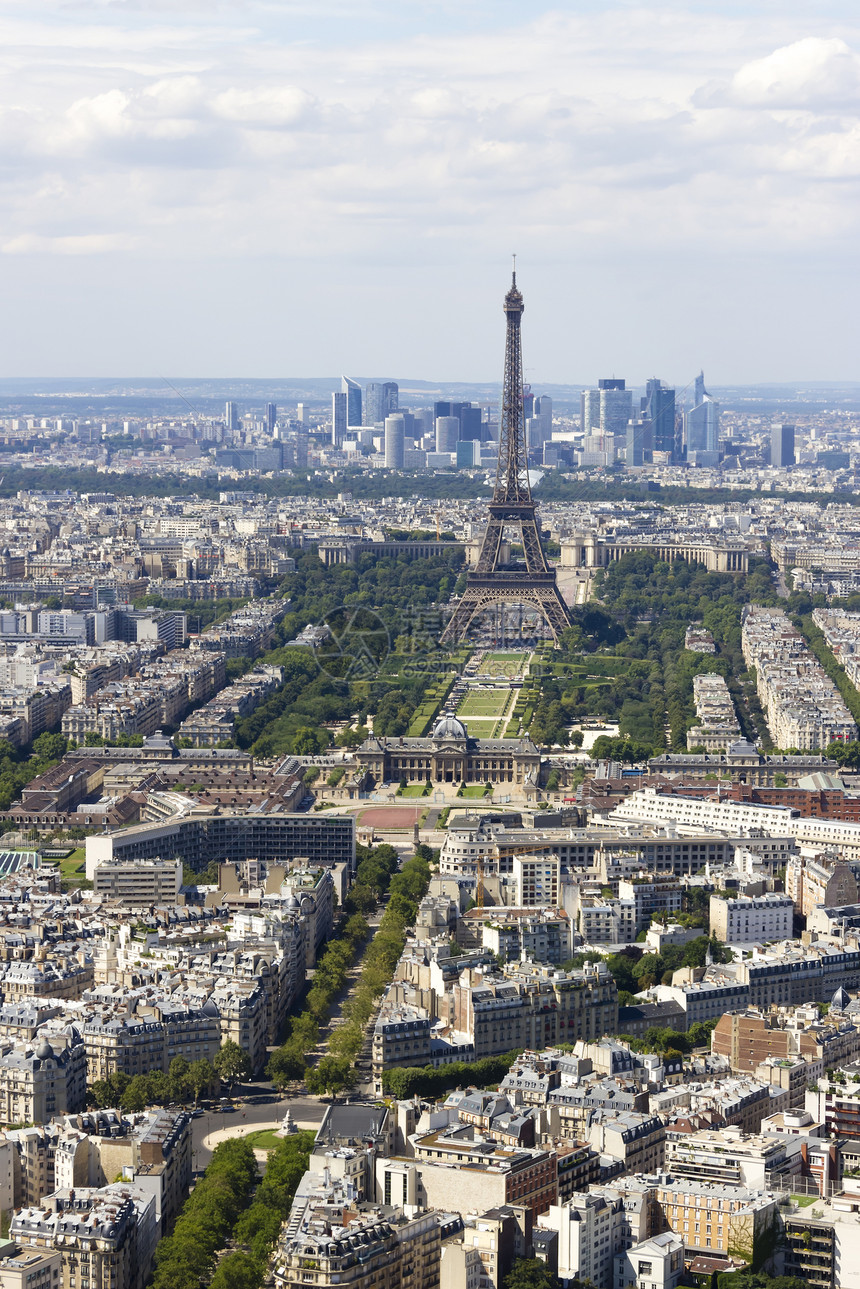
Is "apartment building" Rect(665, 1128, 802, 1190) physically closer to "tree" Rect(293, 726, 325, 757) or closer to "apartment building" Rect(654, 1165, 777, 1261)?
"apartment building" Rect(654, 1165, 777, 1261)

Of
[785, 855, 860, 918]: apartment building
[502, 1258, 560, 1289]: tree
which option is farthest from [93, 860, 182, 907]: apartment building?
[502, 1258, 560, 1289]: tree

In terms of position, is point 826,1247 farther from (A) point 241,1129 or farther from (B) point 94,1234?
(A) point 241,1129

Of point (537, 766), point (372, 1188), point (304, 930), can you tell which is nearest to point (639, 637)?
point (537, 766)

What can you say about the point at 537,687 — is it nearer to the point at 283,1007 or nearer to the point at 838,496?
the point at 283,1007

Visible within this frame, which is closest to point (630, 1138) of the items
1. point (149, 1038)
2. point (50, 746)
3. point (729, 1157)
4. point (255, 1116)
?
point (729, 1157)

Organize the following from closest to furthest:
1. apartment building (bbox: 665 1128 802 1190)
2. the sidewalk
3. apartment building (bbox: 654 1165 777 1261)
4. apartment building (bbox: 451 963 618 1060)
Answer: apartment building (bbox: 654 1165 777 1261)
apartment building (bbox: 665 1128 802 1190)
the sidewalk
apartment building (bbox: 451 963 618 1060)

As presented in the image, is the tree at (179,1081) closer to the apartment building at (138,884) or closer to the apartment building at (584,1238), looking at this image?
the apartment building at (584,1238)

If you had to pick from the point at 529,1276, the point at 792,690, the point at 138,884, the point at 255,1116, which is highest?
the point at 792,690

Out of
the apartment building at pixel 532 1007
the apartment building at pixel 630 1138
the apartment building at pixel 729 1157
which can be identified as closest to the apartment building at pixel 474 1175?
the apartment building at pixel 630 1138
